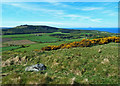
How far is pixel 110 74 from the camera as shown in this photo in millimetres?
16109

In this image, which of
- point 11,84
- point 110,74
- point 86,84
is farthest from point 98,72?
point 11,84

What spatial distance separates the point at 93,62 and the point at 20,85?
56.2ft

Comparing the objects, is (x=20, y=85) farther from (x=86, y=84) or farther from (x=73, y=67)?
(x=73, y=67)

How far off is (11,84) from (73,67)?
13.4 metres

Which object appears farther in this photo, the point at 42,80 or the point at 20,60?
the point at 20,60

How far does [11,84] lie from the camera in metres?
9.67

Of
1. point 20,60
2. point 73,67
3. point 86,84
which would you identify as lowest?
point 20,60

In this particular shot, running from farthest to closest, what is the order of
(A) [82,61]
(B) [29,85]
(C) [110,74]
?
(A) [82,61]
(C) [110,74]
(B) [29,85]

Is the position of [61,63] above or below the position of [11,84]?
below

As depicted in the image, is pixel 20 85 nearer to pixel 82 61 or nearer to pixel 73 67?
pixel 73 67

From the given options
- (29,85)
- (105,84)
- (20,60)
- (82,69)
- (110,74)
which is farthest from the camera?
(20,60)

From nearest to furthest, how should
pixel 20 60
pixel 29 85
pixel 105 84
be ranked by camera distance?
1. pixel 29 85
2. pixel 105 84
3. pixel 20 60

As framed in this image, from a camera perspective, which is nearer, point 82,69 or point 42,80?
point 42,80

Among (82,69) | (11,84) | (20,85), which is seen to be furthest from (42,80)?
(82,69)
